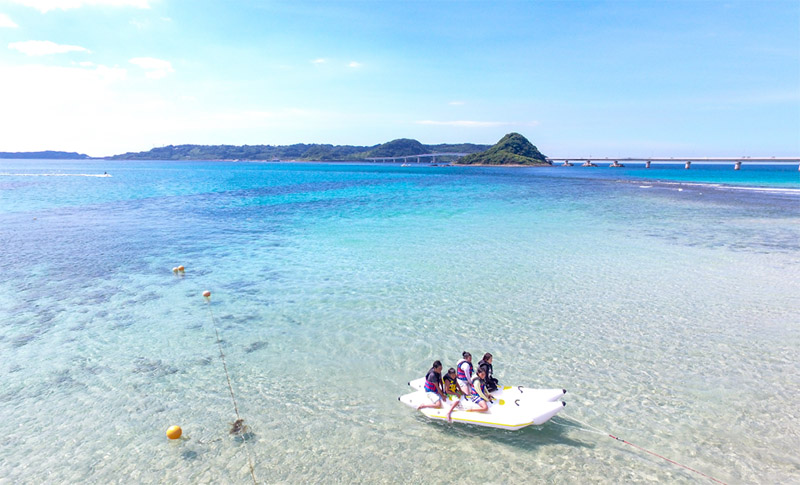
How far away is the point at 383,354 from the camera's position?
38.1ft

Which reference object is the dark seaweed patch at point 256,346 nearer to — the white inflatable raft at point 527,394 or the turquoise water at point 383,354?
the turquoise water at point 383,354

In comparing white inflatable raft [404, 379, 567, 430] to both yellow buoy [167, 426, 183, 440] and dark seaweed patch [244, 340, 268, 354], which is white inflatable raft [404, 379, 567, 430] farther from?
dark seaweed patch [244, 340, 268, 354]

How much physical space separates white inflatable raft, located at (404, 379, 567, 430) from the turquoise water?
28 centimetres

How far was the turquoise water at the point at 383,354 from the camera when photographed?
789cm

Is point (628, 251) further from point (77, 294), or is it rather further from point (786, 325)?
point (77, 294)

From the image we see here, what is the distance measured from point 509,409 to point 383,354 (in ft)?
13.1

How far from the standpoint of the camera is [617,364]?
10930 millimetres

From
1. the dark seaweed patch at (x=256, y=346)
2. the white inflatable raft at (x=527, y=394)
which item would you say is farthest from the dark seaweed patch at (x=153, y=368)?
the white inflatable raft at (x=527, y=394)

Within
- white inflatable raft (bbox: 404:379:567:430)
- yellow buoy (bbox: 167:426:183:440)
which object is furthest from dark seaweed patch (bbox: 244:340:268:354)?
white inflatable raft (bbox: 404:379:567:430)

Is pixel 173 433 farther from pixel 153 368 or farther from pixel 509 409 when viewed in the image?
pixel 509 409

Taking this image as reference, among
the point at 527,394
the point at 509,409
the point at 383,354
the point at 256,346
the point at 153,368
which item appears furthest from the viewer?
the point at 256,346

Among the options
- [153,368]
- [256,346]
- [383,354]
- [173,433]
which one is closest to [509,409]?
[383,354]

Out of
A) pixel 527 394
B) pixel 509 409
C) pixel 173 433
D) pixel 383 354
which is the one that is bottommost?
pixel 173 433

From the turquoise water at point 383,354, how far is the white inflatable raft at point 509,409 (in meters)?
0.28
